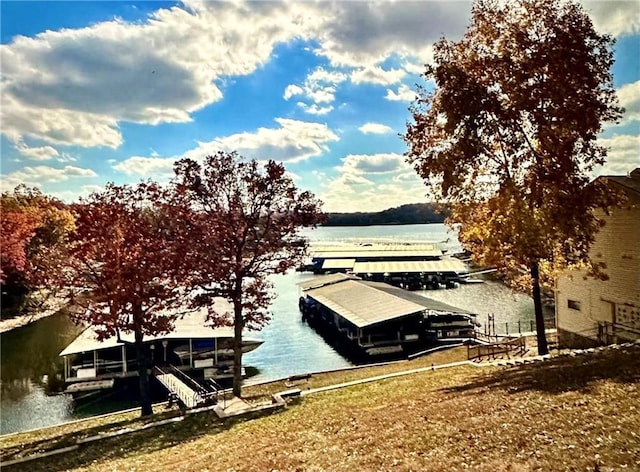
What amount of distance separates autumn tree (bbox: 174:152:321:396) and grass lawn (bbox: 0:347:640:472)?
17.0 feet

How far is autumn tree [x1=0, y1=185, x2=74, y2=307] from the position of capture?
1204cm

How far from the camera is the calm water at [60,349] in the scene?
26683 millimetres

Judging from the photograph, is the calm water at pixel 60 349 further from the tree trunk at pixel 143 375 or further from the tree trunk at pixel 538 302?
the tree trunk at pixel 143 375

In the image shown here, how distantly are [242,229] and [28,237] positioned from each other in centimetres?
925

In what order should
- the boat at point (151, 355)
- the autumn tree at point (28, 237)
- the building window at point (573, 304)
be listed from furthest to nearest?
the boat at point (151, 355)
the building window at point (573, 304)
the autumn tree at point (28, 237)

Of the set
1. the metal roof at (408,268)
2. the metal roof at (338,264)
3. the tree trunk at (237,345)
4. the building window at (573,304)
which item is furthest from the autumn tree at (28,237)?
the metal roof at (338,264)

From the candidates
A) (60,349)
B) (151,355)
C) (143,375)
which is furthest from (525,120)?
(60,349)

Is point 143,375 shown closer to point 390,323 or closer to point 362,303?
point 390,323

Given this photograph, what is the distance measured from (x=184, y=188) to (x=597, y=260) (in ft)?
64.8

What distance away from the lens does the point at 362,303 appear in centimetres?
4178

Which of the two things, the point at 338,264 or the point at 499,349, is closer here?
the point at 499,349

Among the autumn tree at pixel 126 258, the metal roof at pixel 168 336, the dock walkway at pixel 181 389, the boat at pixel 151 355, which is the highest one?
the autumn tree at pixel 126 258

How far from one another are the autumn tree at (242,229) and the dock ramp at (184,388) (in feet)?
8.48

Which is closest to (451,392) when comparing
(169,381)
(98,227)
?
(98,227)
